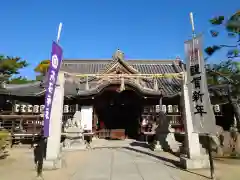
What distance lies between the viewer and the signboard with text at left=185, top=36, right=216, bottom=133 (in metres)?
7.15

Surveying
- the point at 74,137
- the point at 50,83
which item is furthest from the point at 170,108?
the point at 50,83

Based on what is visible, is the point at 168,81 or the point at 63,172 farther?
the point at 168,81

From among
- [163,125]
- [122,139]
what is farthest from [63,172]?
[122,139]

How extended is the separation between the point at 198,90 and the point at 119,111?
14.8m

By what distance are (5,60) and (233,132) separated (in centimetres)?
3482

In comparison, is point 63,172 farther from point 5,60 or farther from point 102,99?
point 5,60

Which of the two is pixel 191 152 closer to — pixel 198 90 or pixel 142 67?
pixel 198 90

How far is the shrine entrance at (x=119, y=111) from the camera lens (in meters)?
21.3

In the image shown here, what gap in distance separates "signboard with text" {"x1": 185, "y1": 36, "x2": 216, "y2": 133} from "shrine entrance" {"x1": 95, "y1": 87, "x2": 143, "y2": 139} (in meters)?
13.1

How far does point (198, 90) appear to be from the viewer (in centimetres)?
763

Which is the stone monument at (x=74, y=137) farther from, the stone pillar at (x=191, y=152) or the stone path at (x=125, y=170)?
the stone pillar at (x=191, y=152)

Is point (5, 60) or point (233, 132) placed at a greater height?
point (5, 60)

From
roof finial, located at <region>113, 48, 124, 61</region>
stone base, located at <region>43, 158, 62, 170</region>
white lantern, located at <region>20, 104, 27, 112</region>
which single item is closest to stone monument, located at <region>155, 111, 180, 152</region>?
stone base, located at <region>43, 158, 62, 170</region>

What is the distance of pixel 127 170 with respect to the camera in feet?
27.6
